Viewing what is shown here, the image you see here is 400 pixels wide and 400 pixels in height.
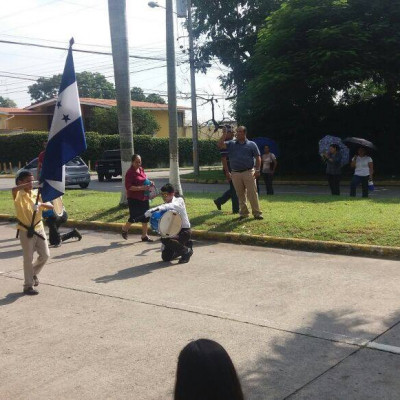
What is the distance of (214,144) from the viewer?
4956 cm

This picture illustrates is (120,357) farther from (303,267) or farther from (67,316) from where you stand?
(303,267)

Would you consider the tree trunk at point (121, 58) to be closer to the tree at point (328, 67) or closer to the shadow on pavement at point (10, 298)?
the shadow on pavement at point (10, 298)

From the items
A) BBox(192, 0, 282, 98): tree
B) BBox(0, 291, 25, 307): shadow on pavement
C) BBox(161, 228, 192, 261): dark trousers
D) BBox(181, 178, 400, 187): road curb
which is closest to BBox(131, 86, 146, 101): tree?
BBox(192, 0, 282, 98): tree

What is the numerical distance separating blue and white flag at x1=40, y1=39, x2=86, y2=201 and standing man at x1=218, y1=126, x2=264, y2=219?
3.73 metres

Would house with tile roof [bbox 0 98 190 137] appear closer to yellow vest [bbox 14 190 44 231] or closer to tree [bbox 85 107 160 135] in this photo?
tree [bbox 85 107 160 135]

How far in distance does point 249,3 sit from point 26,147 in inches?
774

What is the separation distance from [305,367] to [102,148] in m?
39.7

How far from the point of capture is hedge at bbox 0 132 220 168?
1612 inches

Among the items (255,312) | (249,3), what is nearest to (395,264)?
(255,312)

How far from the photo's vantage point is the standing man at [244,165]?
10883 millimetres

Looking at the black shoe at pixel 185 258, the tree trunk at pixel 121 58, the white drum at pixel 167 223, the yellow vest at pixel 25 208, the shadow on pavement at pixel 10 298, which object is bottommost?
the shadow on pavement at pixel 10 298

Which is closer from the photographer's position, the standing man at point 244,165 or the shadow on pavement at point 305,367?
the shadow on pavement at point 305,367

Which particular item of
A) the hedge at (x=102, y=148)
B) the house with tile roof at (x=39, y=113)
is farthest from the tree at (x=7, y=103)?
the hedge at (x=102, y=148)

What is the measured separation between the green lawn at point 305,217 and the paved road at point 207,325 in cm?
88
